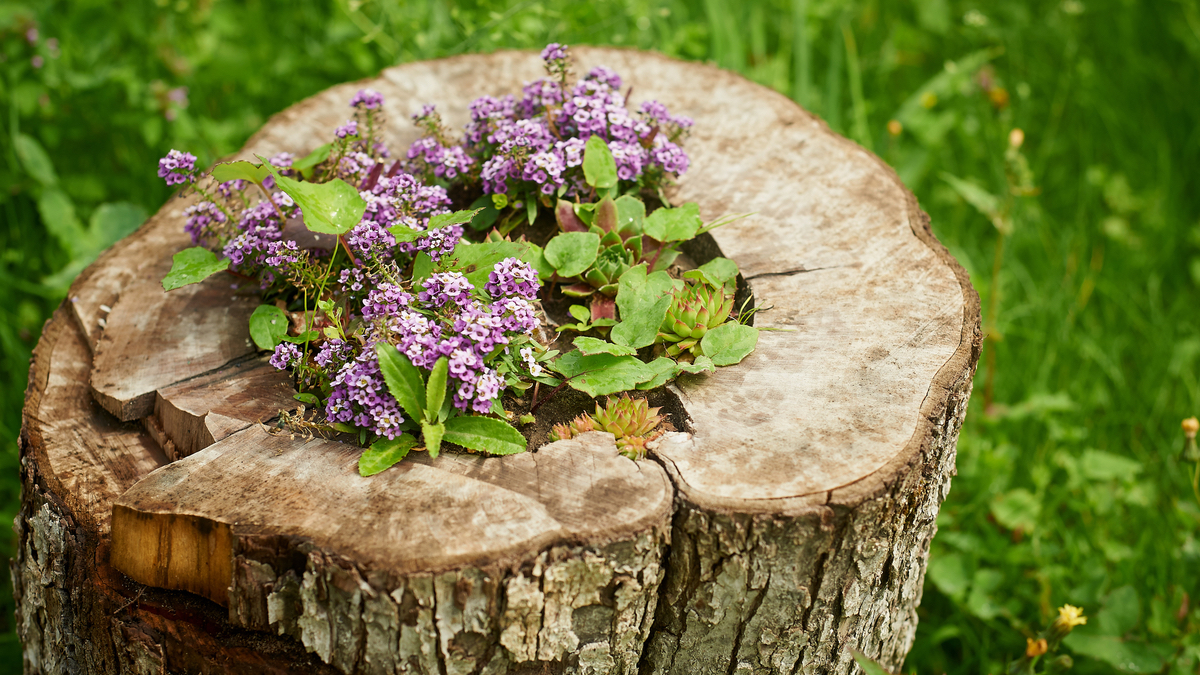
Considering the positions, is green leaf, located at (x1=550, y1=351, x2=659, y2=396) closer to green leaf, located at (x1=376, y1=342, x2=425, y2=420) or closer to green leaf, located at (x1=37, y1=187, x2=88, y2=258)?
green leaf, located at (x1=376, y1=342, x2=425, y2=420)

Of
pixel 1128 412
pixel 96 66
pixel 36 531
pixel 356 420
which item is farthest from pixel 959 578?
pixel 96 66

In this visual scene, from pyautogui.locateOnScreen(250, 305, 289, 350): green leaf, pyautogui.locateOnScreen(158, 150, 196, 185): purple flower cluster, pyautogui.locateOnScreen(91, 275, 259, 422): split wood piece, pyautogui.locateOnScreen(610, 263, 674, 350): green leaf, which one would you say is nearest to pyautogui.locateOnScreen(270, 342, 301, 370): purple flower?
pyautogui.locateOnScreen(250, 305, 289, 350): green leaf

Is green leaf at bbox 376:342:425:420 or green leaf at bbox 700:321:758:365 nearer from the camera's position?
green leaf at bbox 376:342:425:420

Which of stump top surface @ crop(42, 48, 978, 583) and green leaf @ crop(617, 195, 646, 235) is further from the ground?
green leaf @ crop(617, 195, 646, 235)

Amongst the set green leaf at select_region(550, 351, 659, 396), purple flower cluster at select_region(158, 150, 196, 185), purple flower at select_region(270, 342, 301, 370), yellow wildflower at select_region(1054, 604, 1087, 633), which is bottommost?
yellow wildflower at select_region(1054, 604, 1087, 633)

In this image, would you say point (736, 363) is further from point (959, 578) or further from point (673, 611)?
point (959, 578)

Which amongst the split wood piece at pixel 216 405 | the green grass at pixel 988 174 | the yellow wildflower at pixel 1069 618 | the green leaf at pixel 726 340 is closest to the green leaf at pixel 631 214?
the green leaf at pixel 726 340
